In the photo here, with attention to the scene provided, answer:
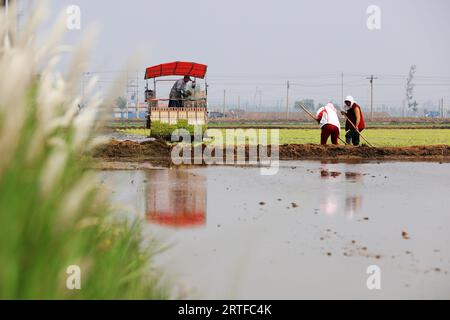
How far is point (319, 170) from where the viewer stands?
16750mm

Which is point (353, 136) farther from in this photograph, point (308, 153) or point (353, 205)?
point (353, 205)

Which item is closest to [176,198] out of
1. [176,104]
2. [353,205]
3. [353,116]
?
[353,205]

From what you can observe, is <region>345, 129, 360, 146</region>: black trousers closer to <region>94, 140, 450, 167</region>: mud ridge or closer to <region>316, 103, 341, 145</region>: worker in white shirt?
<region>316, 103, 341, 145</region>: worker in white shirt

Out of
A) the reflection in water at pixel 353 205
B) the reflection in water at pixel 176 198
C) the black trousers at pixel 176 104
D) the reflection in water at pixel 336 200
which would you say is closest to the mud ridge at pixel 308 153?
the reflection in water at pixel 176 198

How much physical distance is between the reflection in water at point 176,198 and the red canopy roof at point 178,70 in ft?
44.2

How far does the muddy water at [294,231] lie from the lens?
229 inches

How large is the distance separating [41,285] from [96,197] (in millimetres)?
1549

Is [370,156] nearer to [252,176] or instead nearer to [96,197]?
[252,176]

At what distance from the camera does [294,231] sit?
335 inches

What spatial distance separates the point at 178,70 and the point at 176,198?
18.2m

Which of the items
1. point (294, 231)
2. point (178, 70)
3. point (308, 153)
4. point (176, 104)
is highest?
point (178, 70)

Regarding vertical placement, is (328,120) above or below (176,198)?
above

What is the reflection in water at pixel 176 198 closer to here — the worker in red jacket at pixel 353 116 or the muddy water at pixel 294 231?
the muddy water at pixel 294 231
